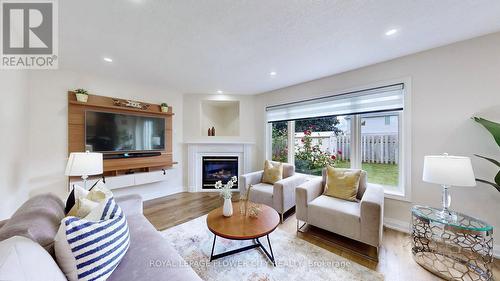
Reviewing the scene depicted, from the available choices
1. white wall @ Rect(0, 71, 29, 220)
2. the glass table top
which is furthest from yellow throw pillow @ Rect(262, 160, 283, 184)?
white wall @ Rect(0, 71, 29, 220)

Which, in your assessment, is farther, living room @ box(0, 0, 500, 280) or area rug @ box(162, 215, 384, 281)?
area rug @ box(162, 215, 384, 281)

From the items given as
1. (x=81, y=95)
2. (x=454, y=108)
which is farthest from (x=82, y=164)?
(x=454, y=108)

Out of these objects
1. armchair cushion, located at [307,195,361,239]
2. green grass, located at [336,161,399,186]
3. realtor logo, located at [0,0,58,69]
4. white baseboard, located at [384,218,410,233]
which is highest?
realtor logo, located at [0,0,58,69]

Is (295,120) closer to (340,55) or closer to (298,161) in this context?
(298,161)

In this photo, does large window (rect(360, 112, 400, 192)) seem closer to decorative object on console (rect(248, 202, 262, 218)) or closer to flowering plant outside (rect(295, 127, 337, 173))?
flowering plant outside (rect(295, 127, 337, 173))

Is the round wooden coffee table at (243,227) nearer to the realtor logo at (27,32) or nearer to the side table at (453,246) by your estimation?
the side table at (453,246)

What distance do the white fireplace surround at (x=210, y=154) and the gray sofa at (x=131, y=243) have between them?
9.04 feet

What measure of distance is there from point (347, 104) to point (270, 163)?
164cm

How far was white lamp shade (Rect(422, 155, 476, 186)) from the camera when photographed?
1623mm

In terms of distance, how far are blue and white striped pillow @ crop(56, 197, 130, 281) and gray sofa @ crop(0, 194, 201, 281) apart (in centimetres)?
9

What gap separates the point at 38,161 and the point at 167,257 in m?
2.87

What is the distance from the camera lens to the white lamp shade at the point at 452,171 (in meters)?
1.62

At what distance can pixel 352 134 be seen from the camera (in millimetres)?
2961

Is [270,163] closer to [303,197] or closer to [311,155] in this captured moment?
[311,155]
